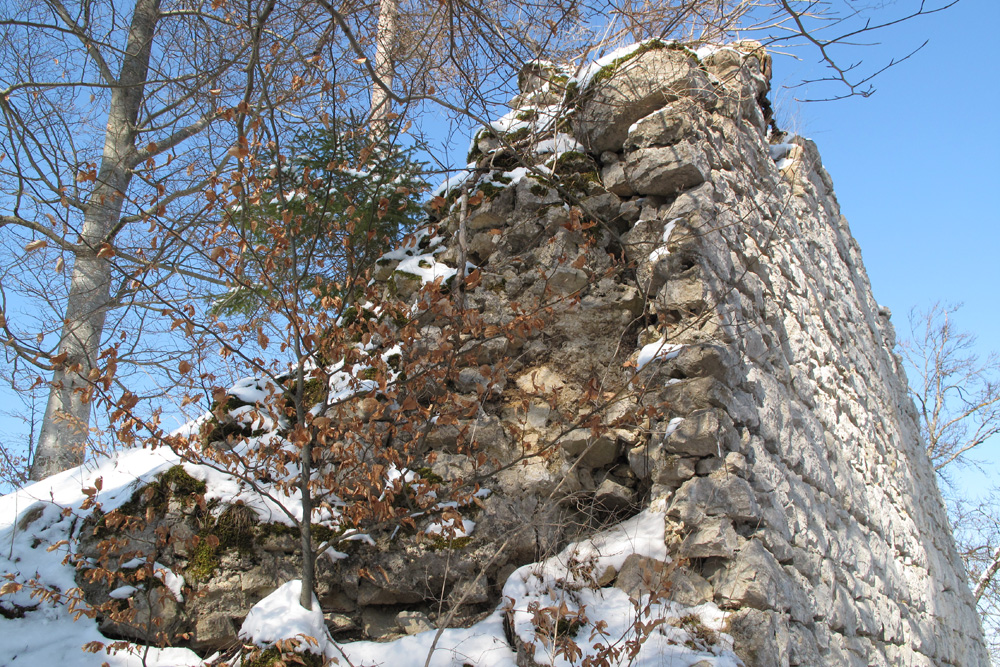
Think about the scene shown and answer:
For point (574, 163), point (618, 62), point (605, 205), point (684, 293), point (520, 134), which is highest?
point (618, 62)

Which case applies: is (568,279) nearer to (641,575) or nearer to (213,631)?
(641,575)

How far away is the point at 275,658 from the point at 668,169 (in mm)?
3215

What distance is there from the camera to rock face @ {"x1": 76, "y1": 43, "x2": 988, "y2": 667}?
9.69 ft

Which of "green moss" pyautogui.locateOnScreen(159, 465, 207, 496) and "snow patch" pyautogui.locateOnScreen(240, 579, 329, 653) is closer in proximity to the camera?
"snow patch" pyautogui.locateOnScreen(240, 579, 329, 653)

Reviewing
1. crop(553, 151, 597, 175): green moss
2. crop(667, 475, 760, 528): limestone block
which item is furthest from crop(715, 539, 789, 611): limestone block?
crop(553, 151, 597, 175): green moss

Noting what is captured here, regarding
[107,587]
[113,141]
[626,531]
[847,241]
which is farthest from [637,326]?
[113,141]

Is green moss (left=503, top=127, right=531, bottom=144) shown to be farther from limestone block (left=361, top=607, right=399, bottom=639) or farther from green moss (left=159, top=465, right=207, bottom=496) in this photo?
limestone block (left=361, top=607, right=399, bottom=639)

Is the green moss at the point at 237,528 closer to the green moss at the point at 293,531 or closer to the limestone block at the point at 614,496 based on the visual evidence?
the green moss at the point at 293,531

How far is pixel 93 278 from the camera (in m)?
6.15

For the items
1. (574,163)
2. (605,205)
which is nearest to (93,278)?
(574,163)

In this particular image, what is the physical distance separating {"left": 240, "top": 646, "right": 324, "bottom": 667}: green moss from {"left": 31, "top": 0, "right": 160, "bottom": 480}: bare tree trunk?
3.24 metres

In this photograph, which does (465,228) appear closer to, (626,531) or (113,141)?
(626,531)

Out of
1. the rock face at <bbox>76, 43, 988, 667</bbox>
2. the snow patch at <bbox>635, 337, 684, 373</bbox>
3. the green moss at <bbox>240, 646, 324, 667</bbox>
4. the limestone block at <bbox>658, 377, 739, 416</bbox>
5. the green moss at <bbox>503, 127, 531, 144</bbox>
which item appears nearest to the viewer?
the green moss at <bbox>240, 646, 324, 667</bbox>

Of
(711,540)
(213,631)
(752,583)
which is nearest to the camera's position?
(752,583)
